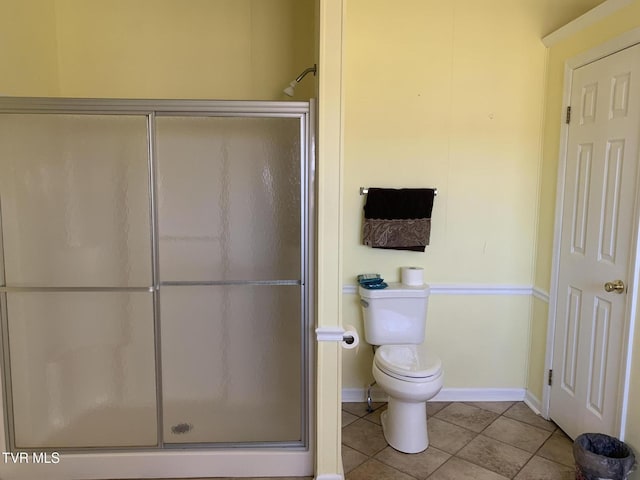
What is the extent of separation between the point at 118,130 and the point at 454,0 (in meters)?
2.06

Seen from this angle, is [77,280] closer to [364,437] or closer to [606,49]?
[364,437]

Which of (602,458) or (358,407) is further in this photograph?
(358,407)

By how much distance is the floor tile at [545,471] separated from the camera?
2.26 m

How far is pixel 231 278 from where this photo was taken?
2254mm

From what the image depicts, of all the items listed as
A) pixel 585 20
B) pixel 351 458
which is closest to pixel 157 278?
pixel 351 458

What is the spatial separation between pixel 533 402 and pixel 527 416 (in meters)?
0.13

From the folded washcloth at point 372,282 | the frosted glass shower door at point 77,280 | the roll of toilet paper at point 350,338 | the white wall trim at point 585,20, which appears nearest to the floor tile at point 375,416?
the folded washcloth at point 372,282

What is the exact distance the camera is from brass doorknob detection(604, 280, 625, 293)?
2120 mm

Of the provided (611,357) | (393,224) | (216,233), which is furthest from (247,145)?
(611,357)

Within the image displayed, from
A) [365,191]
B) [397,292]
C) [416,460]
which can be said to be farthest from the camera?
[365,191]

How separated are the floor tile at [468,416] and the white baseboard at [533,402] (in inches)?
10.2

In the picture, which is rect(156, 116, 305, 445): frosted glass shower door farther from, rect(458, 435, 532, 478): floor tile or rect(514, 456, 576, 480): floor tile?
rect(514, 456, 576, 480): floor tile

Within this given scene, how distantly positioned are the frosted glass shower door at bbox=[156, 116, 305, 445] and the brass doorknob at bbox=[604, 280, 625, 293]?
144cm

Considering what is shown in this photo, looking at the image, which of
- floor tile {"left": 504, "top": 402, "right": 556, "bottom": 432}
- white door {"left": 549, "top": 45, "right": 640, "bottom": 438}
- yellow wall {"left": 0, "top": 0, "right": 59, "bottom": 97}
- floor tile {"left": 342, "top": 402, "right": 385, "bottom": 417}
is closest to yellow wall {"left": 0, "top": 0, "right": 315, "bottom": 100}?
yellow wall {"left": 0, "top": 0, "right": 59, "bottom": 97}
